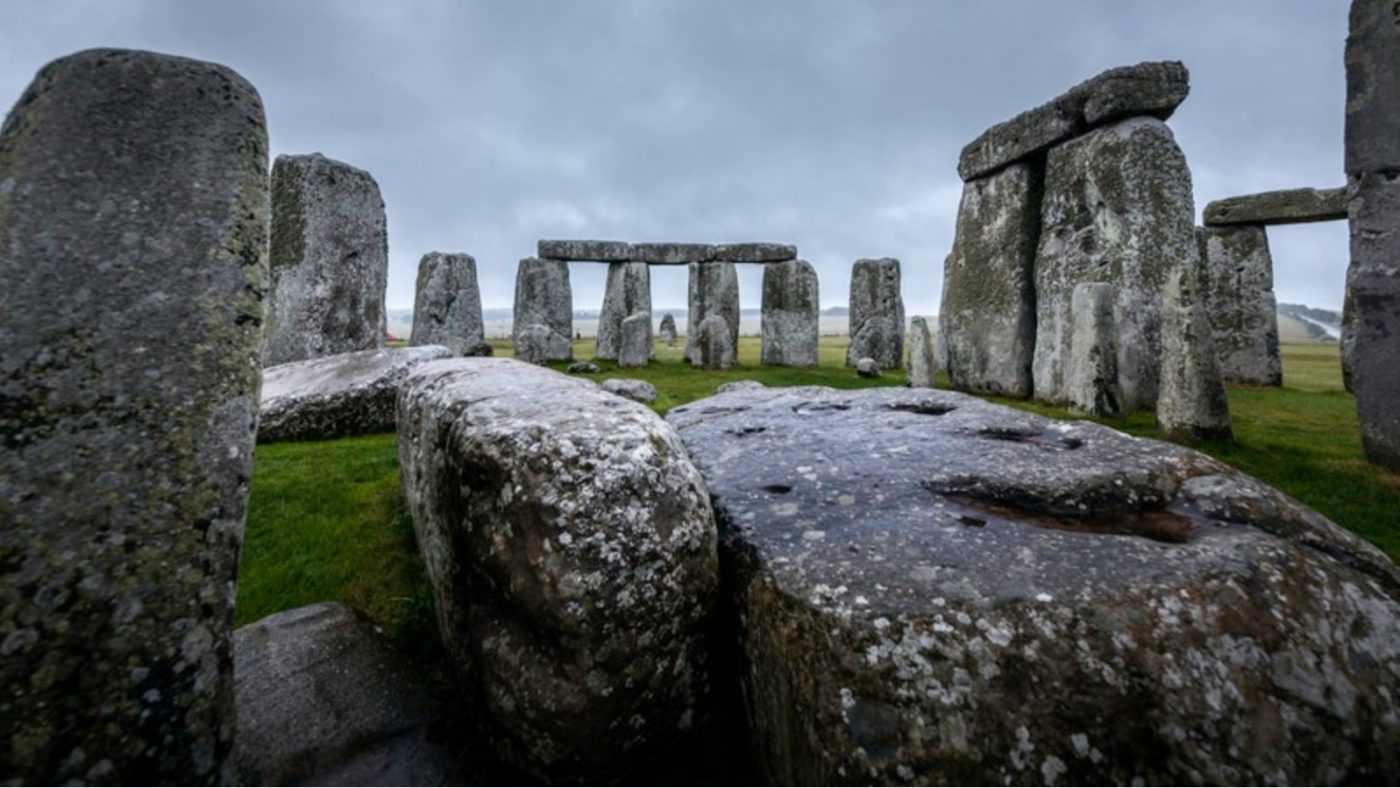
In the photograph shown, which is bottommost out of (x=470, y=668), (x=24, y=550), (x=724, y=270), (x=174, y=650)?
(x=470, y=668)

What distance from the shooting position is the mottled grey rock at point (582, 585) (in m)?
1.63

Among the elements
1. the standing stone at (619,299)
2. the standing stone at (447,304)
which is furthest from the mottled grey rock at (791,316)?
the standing stone at (447,304)

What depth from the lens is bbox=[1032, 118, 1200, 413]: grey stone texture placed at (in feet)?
23.9

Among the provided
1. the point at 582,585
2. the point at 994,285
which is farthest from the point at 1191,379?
the point at 582,585

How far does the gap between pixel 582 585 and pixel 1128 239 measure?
325 inches

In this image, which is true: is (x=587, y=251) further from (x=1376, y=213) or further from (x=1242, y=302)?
(x=1376, y=213)

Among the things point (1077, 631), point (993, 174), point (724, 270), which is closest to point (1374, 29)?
point (993, 174)

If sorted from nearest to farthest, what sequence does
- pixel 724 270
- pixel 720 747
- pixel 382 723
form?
pixel 720 747, pixel 382 723, pixel 724 270

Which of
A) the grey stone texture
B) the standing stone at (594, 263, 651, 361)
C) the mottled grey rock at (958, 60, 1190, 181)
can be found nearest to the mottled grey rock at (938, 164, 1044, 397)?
the mottled grey rock at (958, 60, 1190, 181)

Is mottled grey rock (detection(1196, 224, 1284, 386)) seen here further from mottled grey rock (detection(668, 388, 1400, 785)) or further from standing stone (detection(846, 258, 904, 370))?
mottled grey rock (detection(668, 388, 1400, 785))

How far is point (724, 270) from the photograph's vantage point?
19031mm

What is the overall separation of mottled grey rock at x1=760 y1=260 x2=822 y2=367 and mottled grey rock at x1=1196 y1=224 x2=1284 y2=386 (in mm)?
8292

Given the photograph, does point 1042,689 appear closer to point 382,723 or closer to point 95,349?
point 382,723

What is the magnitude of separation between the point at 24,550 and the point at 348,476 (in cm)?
348
